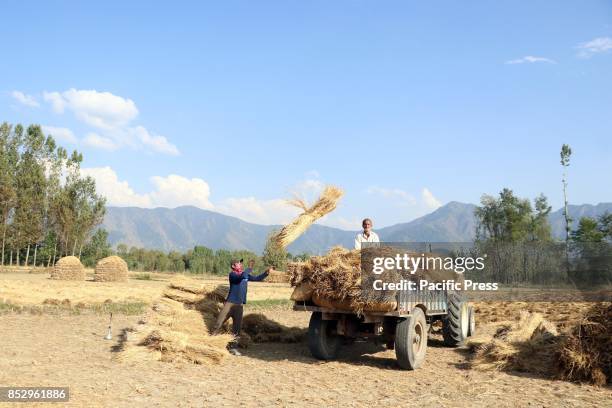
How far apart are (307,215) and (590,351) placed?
17.0 ft

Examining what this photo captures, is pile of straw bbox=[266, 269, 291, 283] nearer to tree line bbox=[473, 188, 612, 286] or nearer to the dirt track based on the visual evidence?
the dirt track

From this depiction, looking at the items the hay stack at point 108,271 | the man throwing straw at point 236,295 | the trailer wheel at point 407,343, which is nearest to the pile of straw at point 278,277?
the man throwing straw at point 236,295

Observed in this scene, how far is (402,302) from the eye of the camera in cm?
818

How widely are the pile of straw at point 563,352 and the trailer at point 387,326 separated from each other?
1.08 metres

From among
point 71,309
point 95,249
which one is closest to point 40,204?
point 95,249

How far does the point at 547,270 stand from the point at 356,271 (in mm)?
26060

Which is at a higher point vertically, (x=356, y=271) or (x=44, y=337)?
(x=356, y=271)

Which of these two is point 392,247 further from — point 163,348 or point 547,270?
point 547,270

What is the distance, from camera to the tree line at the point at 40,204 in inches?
1764

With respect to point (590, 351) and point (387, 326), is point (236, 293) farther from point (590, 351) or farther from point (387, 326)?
point (590, 351)

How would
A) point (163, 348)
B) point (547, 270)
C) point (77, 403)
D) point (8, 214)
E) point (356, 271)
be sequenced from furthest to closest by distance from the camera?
1. point (8, 214)
2. point (547, 270)
3. point (163, 348)
4. point (356, 271)
5. point (77, 403)

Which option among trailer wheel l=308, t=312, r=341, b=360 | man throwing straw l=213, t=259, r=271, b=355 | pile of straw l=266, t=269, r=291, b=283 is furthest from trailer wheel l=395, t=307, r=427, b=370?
man throwing straw l=213, t=259, r=271, b=355

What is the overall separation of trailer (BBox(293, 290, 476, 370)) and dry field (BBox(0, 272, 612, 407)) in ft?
0.90

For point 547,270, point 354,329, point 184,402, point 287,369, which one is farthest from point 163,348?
point 547,270
